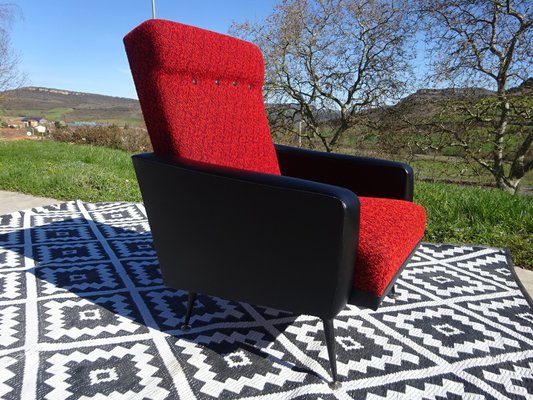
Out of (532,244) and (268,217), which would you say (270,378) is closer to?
(268,217)

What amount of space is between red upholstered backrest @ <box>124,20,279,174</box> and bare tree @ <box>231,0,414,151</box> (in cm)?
584

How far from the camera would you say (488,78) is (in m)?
6.06

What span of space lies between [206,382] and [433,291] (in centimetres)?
123

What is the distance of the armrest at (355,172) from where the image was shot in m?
1.84

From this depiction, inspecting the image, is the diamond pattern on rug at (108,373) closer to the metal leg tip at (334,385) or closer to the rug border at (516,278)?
the metal leg tip at (334,385)

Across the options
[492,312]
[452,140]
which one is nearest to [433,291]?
[492,312]

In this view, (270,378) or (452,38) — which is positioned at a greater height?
(452,38)

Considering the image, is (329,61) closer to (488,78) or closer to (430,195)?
(488,78)

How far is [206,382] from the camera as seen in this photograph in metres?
1.25

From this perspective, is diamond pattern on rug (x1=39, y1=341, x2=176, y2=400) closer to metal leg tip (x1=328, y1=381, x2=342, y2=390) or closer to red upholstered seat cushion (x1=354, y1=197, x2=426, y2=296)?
metal leg tip (x1=328, y1=381, x2=342, y2=390)

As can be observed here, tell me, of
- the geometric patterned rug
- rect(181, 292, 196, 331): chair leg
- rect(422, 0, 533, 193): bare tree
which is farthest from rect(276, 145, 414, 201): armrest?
rect(422, 0, 533, 193): bare tree

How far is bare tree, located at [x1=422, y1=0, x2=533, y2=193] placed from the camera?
573cm

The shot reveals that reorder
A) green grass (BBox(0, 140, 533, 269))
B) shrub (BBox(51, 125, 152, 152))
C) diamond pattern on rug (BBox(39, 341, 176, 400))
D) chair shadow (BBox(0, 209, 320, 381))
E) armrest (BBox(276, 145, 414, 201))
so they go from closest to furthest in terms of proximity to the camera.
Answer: diamond pattern on rug (BBox(39, 341, 176, 400)) → chair shadow (BBox(0, 209, 320, 381)) → armrest (BBox(276, 145, 414, 201)) → green grass (BBox(0, 140, 533, 269)) → shrub (BBox(51, 125, 152, 152))

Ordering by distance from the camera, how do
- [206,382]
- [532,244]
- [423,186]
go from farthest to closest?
[423,186] < [532,244] < [206,382]
